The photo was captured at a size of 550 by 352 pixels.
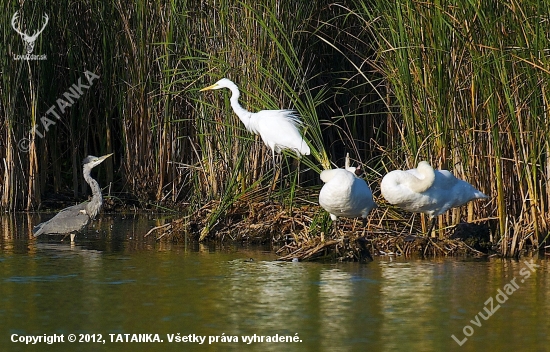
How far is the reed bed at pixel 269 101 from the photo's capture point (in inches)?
288

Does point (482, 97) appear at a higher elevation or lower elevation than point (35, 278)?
higher

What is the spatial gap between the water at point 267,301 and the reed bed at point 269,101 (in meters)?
0.85

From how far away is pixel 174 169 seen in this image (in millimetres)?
11062

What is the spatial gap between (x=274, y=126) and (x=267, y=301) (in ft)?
9.79

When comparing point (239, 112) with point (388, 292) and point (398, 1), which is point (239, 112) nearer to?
point (398, 1)

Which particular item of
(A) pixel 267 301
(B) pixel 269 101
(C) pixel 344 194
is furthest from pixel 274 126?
(A) pixel 267 301

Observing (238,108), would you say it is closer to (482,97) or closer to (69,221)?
(69,221)

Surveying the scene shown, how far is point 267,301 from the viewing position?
5.91m

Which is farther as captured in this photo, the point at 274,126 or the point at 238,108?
the point at 238,108

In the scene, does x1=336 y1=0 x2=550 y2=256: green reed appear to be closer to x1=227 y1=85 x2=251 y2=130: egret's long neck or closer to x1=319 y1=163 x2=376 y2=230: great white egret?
x1=319 y1=163 x2=376 y2=230: great white egret

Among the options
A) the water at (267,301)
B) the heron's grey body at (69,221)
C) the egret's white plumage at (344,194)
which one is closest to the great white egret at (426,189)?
the egret's white plumage at (344,194)

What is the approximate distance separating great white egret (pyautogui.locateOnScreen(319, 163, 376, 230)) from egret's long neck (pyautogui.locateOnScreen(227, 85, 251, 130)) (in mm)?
1832

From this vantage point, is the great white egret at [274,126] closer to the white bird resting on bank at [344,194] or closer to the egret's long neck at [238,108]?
the egret's long neck at [238,108]

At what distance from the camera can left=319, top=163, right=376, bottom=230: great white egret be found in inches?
281
